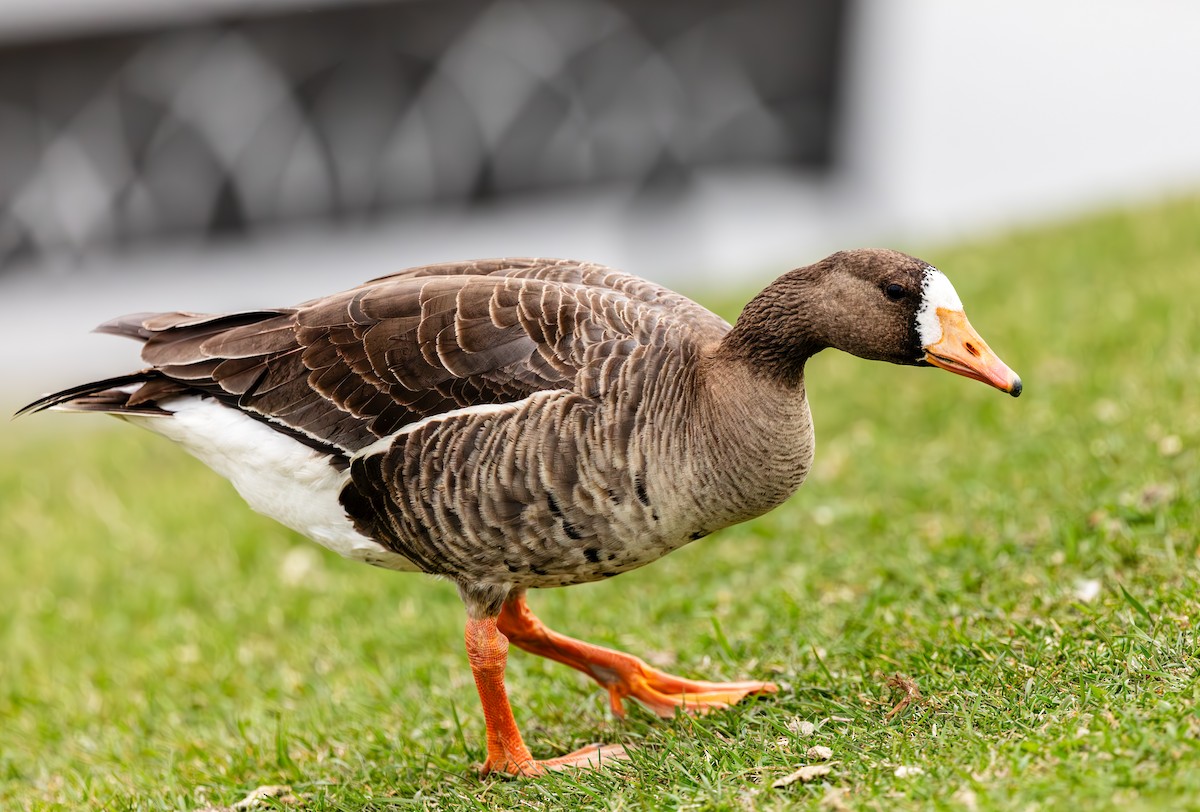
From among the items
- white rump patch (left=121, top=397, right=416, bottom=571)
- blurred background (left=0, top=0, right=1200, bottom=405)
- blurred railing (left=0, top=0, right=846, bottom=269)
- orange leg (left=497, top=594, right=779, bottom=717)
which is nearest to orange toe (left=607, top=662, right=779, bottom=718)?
orange leg (left=497, top=594, right=779, bottom=717)

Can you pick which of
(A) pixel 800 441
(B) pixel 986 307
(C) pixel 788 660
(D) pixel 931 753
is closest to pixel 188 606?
(C) pixel 788 660

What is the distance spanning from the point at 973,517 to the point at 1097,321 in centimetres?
272

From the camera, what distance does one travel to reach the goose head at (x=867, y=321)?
4.11 metres

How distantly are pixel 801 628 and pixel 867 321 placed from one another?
1570mm

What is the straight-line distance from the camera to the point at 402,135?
1379cm

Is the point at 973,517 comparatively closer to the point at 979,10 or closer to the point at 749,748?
the point at 749,748

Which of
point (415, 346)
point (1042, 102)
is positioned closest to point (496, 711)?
point (415, 346)

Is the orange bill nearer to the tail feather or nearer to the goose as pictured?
the goose

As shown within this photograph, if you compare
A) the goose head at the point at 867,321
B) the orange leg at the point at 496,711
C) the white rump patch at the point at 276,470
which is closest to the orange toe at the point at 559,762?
the orange leg at the point at 496,711

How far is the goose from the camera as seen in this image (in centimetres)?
423

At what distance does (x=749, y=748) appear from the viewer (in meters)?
4.21

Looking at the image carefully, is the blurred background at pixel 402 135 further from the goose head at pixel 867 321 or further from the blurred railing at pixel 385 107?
the goose head at pixel 867 321

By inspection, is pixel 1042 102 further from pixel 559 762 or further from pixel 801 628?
pixel 559 762

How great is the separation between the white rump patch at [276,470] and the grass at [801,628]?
87 centimetres
